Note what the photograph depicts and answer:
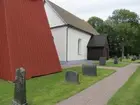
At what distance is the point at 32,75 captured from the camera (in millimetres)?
15531

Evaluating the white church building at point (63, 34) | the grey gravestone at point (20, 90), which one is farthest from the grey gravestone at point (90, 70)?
the white church building at point (63, 34)

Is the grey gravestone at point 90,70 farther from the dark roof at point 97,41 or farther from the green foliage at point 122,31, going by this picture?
the green foliage at point 122,31

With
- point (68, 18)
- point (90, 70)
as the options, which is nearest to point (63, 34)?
point (68, 18)

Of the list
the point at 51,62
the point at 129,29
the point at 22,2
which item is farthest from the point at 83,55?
the point at 129,29

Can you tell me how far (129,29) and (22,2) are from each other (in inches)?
1947

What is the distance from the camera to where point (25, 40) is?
1554cm

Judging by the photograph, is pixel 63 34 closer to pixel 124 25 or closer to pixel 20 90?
pixel 20 90

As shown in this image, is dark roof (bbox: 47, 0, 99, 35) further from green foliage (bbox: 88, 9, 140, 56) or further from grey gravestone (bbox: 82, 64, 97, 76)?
green foliage (bbox: 88, 9, 140, 56)

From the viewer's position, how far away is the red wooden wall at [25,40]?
14.4 meters

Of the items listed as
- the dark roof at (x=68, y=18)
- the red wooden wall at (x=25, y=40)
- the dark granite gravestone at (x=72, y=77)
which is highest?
the dark roof at (x=68, y=18)

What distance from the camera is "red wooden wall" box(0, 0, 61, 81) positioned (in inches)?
566

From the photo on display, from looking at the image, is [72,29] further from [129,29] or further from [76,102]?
[129,29]

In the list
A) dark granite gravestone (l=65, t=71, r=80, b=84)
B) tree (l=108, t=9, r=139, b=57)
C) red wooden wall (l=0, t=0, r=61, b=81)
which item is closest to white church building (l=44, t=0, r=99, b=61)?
red wooden wall (l=0, t=0, r=61, b=81)

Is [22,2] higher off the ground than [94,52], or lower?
higher
